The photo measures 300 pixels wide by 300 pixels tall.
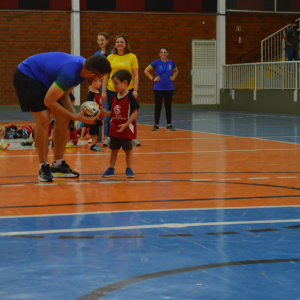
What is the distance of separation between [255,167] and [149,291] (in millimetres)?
4782

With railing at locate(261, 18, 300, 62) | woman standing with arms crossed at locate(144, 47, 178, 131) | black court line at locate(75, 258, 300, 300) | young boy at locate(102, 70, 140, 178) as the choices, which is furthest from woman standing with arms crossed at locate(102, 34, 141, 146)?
railing at locate(261, 18, 300, 62)

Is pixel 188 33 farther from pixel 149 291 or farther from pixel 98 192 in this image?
pixel 149 291

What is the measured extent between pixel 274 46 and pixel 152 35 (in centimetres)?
557

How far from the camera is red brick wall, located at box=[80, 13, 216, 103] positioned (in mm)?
24734

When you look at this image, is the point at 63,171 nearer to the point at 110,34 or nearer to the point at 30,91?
the point at 30,91

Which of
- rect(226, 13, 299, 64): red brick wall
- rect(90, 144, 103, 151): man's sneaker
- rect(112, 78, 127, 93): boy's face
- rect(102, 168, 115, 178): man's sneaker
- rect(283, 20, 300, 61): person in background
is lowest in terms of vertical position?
rect(102, 168, 115, 178): man's sneaker

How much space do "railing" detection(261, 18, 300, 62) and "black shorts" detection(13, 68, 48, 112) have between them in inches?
793

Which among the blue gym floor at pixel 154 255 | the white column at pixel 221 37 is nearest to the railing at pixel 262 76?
the white column at pixel 221 37

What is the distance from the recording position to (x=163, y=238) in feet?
12.0

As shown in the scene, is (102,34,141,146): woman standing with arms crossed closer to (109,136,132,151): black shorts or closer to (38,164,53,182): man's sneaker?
(109,136,132,151): black shorts

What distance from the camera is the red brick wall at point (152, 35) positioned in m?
24.7

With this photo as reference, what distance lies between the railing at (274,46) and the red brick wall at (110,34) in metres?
2.51

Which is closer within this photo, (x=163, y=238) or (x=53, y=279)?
(x=53, y=279)

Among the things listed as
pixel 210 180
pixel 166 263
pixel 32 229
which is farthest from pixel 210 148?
pixel 166 263
